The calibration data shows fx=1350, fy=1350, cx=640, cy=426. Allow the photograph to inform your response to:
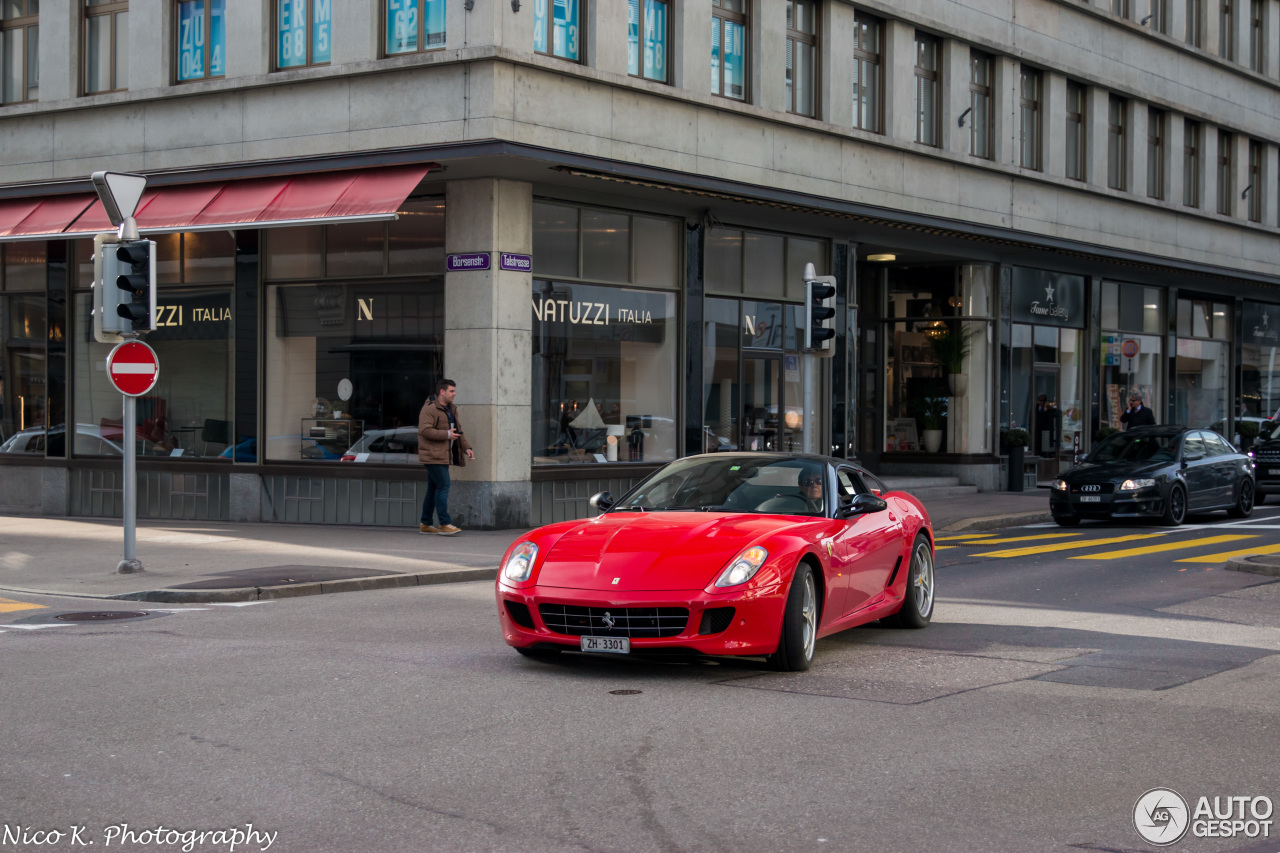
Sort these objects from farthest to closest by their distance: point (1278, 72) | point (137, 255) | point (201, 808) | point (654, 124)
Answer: point (1278, 72), point (654, 124), point (137, 255), point (201, 808)

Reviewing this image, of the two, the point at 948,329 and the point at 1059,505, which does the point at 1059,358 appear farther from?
the point at 1059,505

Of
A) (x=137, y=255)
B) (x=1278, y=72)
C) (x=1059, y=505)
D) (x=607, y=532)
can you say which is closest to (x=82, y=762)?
(x=607, y=532)

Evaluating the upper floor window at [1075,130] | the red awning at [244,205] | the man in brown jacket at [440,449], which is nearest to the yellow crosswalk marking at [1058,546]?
the man in brown jacket at [440,449]

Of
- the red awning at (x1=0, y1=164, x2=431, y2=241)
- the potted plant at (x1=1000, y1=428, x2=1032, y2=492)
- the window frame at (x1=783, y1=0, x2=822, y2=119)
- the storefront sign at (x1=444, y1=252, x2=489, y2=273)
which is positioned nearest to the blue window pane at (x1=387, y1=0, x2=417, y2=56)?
the red awning at (x1=0, y1=164, x2=431, y2=241)

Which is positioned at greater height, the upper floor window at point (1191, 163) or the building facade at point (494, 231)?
the upper floor window at point (1191, 163)

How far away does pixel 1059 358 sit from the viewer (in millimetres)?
30328

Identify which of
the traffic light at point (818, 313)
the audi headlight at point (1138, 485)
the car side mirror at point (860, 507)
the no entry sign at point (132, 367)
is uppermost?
the traffic light at point (818, 313)

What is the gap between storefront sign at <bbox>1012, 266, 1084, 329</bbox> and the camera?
1137 inches

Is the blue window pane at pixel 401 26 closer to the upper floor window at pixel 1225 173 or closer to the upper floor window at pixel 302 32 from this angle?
the upper floor window at pixel 302 32

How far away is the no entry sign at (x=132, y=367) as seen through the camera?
1350 centimetres

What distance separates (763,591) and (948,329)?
69.6ft

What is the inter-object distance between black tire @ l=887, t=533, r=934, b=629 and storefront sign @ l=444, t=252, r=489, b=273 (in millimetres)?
9353

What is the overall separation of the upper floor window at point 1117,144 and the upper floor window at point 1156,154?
1577 millimetres

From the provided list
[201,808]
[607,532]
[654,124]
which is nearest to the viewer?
[201,808]
